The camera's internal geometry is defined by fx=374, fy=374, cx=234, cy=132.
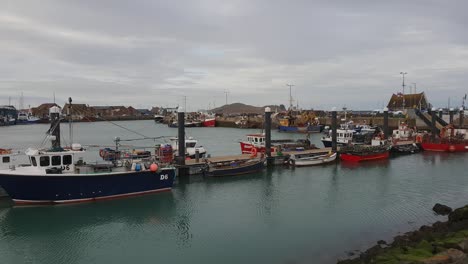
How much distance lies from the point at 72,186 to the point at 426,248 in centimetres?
1834

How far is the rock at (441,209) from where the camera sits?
2114 centimetres

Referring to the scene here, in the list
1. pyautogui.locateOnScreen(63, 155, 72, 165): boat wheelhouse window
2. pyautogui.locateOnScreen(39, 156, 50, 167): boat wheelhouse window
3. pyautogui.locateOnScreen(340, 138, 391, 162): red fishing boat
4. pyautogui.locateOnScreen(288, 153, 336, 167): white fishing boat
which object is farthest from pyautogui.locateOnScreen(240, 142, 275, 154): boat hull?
pyautogui.locateOnScreen(39, 156, 50, 167): boat wheelhouse window

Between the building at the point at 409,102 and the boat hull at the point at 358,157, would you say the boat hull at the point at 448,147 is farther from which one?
the building at the point at 409,102

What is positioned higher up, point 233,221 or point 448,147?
point 448,147

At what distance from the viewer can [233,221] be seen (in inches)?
777

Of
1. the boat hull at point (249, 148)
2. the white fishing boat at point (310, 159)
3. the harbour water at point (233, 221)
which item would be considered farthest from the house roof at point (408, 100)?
the harbour water at point (233, 221)

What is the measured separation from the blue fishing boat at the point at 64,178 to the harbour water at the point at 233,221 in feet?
2.17

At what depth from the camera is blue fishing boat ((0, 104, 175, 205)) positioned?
68.7 feet

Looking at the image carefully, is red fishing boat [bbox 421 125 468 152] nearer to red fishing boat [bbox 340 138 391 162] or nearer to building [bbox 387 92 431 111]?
red fishing boat [bbox 340 138 391 162]

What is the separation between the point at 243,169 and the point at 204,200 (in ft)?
26.4

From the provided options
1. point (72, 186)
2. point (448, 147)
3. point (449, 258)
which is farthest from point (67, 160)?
point (448, 147)

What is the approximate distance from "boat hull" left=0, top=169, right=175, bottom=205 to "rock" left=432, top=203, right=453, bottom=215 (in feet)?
56.3

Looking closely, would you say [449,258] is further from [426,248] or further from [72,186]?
[72,186]

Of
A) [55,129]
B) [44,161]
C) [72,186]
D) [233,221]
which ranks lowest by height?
[233,221]
